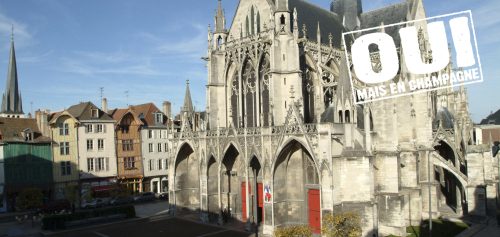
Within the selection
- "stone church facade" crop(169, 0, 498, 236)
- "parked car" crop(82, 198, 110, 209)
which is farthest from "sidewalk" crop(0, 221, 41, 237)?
"stone church facade" crop(169, 0, 498, 236)

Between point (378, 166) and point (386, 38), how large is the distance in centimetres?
964

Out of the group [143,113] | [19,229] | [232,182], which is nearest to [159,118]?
[143,113]

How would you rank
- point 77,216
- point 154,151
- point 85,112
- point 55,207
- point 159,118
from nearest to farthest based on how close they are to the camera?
point 77,216 < point 55,207 < point 85,112 < point 154,151 < point 159,118

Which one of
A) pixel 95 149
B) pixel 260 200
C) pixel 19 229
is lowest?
pixel 19 229

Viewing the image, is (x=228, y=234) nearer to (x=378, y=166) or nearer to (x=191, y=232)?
(x=191, y=232)

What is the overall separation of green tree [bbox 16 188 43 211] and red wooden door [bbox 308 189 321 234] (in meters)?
25.4

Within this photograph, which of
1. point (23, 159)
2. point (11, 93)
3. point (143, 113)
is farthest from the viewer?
point (11, 93)

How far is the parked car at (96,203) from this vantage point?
1726 inches

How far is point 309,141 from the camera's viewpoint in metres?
27.1

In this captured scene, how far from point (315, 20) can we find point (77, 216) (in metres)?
25.3

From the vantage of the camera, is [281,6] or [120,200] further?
[120,200]

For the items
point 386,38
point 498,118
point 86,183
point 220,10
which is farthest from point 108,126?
point 498,118

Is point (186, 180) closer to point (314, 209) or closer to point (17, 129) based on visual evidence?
point (314, 209)

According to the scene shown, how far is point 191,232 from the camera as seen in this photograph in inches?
1238
